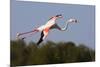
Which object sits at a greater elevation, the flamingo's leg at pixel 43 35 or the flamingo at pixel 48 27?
the flamingo at pixel 48 27

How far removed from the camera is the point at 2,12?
2.28m

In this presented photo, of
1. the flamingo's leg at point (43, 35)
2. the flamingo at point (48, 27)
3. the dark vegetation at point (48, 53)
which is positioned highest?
the flamingo at point (48, 27)

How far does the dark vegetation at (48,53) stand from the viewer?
7.62 feet

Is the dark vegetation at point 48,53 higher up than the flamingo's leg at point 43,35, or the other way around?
the flamingo's leg at point 43,35

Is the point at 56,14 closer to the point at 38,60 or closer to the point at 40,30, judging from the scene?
the point at 40,30

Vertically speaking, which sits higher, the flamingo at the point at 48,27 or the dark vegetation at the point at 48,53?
the flamingo at the point at 48,27

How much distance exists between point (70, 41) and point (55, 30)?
0.75 ft

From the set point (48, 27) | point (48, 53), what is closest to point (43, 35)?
point (48, 27)

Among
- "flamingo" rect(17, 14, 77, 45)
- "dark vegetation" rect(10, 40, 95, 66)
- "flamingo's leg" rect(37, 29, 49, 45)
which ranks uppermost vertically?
"flamingo" rect(17, 14, 77, 45)

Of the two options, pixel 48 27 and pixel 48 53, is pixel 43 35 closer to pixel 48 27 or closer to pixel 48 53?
pixel 48 27

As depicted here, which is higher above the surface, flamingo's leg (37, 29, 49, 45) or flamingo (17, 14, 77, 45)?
flamingo (17, 14, 77, 45)

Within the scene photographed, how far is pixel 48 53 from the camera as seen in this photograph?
246 centimetres

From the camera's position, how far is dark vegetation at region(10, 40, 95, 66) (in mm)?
2322

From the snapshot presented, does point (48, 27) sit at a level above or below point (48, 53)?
Answer: above
